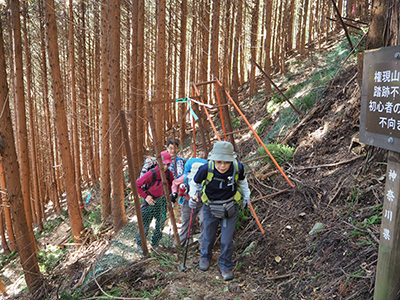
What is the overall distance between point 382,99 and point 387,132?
27 cm

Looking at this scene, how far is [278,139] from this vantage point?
7914 millimetres

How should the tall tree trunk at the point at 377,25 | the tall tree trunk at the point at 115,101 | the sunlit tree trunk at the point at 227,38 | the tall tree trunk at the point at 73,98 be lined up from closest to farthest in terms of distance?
the tall tree trunk at the point at 377,25, the tall tree trunk at the point at 115,101, the tall tree trunk at the point at 73,98, the sunlit tree trunk at the point at 227,38

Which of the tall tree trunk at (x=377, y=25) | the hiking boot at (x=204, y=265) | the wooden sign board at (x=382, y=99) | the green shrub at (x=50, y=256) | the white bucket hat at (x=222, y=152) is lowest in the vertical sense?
the green shrub at (x=50, y=256)

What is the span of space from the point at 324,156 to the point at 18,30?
8.26m

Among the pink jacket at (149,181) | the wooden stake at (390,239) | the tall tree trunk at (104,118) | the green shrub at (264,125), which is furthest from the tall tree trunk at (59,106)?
the wooden stake at (390,239)

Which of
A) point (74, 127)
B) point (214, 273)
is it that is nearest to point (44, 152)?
point (74, 127)

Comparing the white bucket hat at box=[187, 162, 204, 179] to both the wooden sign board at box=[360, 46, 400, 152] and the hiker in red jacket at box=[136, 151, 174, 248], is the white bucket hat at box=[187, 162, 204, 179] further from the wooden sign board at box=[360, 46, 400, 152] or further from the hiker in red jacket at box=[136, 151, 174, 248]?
the wooden sign board at box=[360, 46, 400, 152]

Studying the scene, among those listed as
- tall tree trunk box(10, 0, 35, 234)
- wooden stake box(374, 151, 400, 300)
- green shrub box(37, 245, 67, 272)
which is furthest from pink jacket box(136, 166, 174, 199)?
tall tree trunk box(10, 0, 35, 234)

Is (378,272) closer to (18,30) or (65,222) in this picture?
(18,30)

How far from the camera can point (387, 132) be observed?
2436 mm

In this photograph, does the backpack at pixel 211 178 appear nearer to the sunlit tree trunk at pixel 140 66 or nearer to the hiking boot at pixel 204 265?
the hiking boot at pixel 204 265

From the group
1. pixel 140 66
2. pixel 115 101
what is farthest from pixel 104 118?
pixel 140 66

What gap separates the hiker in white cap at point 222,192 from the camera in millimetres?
3942

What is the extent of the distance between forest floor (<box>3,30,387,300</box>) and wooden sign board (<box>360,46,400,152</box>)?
1.51 metres
